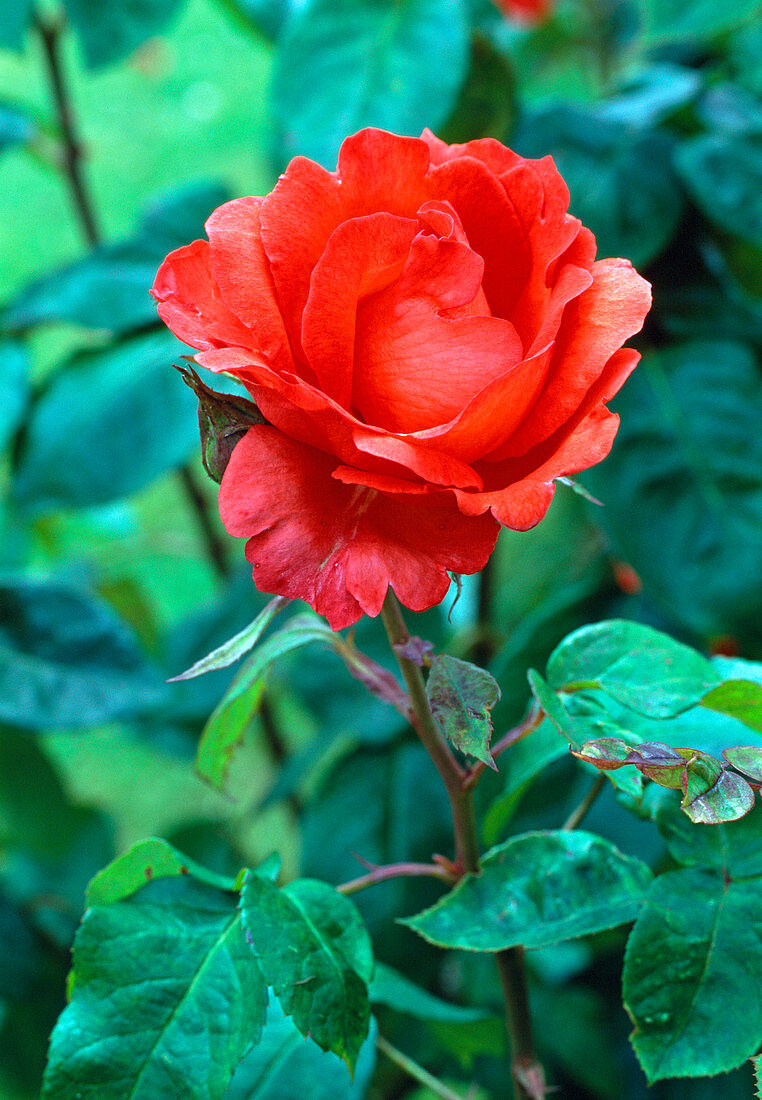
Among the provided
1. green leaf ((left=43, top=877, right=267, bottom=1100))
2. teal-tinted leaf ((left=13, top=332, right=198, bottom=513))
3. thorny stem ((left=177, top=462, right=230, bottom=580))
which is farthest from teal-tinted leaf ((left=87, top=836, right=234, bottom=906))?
thorny stem ((left=177, top=462, right=230, bottom=580))

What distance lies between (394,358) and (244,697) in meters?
0.18

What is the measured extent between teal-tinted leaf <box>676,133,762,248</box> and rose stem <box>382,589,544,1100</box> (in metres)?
0.48

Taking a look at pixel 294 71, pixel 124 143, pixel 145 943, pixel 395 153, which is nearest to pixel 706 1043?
pixel 145 943

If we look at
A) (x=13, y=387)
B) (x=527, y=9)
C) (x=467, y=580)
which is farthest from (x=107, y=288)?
(x=527, y=9)

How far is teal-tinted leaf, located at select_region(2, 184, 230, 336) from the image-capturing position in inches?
28.5

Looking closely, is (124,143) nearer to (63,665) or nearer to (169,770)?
(169,770)

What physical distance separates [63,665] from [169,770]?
799 mm

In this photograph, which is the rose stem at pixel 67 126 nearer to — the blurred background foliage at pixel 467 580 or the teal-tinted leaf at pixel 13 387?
the blurred background foliage at pixel 467 580

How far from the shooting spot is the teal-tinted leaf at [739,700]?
12.7 inches

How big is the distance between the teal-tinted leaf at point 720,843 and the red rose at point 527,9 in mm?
1070

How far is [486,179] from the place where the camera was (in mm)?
283

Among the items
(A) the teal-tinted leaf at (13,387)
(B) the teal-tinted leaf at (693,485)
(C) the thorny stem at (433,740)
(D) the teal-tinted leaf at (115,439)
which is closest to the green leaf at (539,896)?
(C) the thorny stem at (433,740)

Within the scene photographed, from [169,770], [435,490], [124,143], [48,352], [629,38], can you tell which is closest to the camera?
[435,490]

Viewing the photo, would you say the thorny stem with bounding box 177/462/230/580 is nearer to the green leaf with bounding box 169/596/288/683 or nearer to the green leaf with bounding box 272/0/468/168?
the green leaf with bounding box 272/0/468/168
